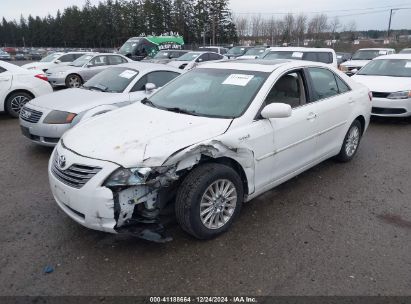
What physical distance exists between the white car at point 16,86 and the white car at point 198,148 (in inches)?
224

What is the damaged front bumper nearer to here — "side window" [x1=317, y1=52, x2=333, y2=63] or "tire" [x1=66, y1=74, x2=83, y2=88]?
"side window" [x1=317, y1=52, x2=333, y2=63]

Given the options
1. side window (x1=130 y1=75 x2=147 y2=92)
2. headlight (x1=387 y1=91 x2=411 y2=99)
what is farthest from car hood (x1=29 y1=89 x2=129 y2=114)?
headlight (x1=387 y1=91 x2=411 y2=99)

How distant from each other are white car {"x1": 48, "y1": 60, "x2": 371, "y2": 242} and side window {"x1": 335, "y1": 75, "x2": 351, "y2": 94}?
1.21 ft

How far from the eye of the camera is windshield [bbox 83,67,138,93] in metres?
6.41

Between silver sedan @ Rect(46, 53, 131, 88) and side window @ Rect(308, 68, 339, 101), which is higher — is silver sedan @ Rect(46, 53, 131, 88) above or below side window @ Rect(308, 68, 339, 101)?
below

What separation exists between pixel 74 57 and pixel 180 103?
15.1m

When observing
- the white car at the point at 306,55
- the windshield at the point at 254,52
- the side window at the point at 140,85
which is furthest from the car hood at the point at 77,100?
the windshield at the point at 254,52

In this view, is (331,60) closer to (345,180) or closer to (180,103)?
(345,180)

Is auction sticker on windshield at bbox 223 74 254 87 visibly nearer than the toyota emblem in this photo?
No

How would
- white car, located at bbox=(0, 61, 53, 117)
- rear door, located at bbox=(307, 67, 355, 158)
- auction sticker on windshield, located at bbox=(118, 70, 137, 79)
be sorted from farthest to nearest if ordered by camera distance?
white car, located at bbox=(0, 61, 53, 117), auction sticker on windshield, located at bbox=(118, 70, 137, 79), rear door, located at bbox=(307, 67, 355, 158)

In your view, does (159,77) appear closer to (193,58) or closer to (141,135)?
(141,135)

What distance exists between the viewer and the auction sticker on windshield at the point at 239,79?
12.6 feet

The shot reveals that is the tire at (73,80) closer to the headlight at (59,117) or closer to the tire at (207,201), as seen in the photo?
the headlight at (59,117)

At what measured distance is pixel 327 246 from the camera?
10.6 ft
